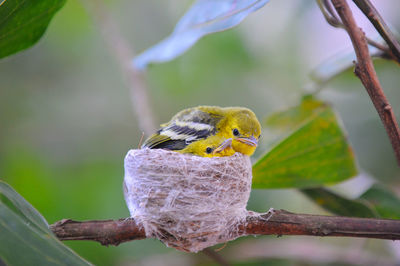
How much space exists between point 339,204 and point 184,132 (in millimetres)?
1112

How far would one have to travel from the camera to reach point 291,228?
1.59 meters

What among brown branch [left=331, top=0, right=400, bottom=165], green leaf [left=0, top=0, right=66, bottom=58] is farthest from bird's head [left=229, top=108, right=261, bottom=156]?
green leaf [left=0, top=0, right=66, bottom=58]

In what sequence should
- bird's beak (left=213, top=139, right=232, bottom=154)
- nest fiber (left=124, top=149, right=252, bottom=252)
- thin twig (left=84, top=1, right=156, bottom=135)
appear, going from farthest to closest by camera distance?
thin twig (left=84, top=1, right=156, bottom=135) < bird's beak (left=213, top=139, right=232, bottom=154) < nest fiber (left=124, top=149, right=252, bottom=252)

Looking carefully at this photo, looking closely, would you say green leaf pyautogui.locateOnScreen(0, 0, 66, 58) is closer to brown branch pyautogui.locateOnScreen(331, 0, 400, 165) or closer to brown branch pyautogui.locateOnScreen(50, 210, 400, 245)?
brown branch pyautogui.locateOnScreen(50, 210, 400, 245)

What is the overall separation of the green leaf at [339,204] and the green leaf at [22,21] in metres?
1.58

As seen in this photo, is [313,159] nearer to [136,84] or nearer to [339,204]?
[339,204]

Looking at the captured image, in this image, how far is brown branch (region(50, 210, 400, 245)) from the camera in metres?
1.52

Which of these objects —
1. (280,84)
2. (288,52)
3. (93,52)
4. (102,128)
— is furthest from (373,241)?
(93,52)

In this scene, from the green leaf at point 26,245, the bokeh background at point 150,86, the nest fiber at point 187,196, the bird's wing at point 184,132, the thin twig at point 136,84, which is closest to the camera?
the green leaf at point 26,245

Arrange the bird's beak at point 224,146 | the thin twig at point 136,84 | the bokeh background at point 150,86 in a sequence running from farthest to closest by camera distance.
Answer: the bokeh background at point 150,86
the thin twig at point 136,84
the bird's beak at point 224,146

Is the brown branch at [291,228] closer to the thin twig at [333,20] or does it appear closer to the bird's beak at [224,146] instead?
the thin twig at [333,20]

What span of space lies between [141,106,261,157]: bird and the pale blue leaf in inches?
22.7

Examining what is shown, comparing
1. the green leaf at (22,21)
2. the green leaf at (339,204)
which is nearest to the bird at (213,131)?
the green leaf at (339,204)

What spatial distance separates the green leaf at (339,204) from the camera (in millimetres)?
1954
